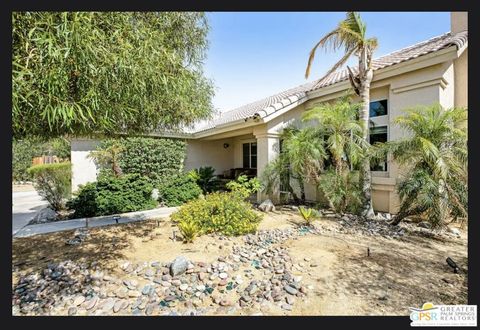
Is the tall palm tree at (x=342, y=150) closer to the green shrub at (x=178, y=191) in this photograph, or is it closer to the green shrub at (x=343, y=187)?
the green shrub at (x=343, y=187)

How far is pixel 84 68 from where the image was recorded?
2777 millimetres

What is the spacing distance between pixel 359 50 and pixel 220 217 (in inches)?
300

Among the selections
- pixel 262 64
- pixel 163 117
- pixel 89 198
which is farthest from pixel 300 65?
pixel 89 198

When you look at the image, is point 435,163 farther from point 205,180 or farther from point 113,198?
point 113,198

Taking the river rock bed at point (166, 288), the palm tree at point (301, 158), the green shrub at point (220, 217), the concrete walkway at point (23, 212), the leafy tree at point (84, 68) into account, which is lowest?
the river rock bed at point (166, 288)

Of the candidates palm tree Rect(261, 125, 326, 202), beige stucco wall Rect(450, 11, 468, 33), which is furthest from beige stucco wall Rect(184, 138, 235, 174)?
beige stucco wall Rect(450, 11, 468, 33)

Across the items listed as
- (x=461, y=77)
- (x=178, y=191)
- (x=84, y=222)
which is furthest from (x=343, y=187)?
(x=84, y=222)

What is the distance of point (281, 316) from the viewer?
3350 mm

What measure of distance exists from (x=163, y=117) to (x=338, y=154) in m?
5.83

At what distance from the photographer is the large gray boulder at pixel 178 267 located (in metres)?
4.46

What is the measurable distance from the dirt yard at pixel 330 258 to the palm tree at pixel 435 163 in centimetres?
100

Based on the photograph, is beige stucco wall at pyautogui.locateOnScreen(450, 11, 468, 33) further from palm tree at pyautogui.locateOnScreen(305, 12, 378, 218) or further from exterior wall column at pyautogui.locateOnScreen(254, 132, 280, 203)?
exterior wall column at pyautogui.locateOnScreen(254, 132, 280, 203)

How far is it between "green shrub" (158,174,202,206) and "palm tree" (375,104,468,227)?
8.84m

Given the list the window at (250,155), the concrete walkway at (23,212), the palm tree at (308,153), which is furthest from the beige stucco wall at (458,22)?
the concrete walkway at (23,212)
